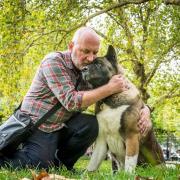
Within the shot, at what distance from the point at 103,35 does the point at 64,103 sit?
17811mm

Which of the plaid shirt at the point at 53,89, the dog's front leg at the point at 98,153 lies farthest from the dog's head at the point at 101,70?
the dog's front leg at the point at 98,153

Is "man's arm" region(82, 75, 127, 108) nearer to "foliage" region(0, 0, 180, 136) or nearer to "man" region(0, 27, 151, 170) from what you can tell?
"man" region(0, 27, 151, 170)

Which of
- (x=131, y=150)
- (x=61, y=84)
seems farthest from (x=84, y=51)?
(x=131, y=150)

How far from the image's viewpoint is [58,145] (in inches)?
257

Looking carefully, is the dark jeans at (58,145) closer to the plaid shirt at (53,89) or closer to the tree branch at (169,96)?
the plaid shirt at (53,89)

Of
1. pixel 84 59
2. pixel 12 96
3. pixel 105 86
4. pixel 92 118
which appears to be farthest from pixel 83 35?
pixel 12 96

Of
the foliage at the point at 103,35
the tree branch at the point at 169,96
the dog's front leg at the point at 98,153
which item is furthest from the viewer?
the tree branch at the point at 169,96

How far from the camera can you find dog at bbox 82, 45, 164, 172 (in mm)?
5852

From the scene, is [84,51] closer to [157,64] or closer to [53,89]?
[53,89]

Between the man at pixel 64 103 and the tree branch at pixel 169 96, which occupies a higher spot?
the man at pixel 64 103

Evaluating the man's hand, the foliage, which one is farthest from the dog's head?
the foliage

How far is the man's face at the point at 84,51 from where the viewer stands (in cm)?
595

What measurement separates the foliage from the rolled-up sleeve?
638 centimetres

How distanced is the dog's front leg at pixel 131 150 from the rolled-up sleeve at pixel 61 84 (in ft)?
2.51
